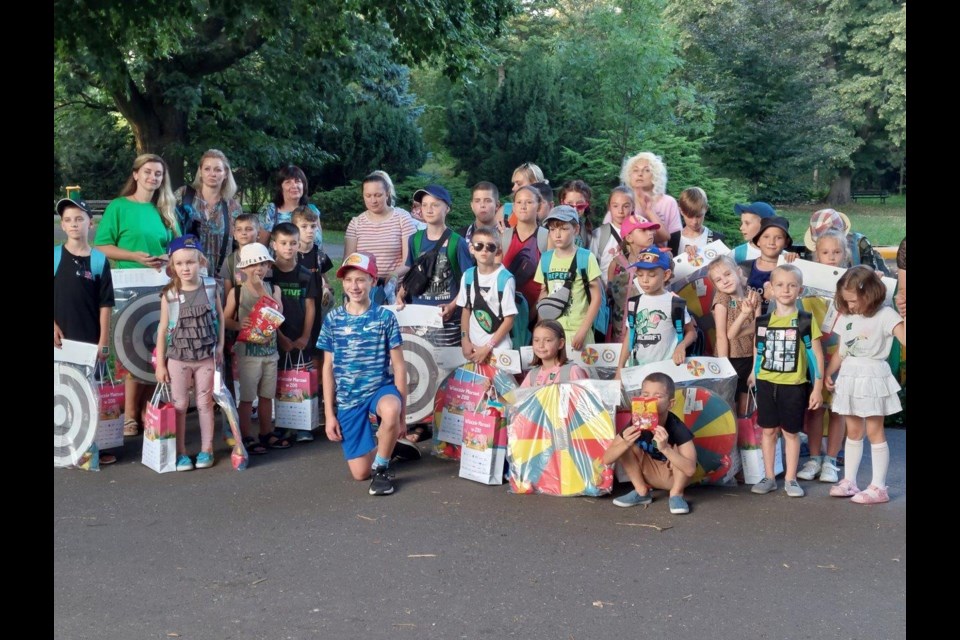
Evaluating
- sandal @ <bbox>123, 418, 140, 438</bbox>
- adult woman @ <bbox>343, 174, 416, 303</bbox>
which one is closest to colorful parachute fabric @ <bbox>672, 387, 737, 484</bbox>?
adult woman @ <bbox>343, 174, 416, 303</bbox>

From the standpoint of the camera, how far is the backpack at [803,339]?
6.18m

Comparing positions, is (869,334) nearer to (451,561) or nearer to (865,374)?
(865,374)

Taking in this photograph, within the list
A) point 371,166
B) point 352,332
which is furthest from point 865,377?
point 371,166

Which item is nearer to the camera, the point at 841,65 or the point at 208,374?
the point at 208,374

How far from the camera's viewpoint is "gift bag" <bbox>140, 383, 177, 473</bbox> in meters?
6.76

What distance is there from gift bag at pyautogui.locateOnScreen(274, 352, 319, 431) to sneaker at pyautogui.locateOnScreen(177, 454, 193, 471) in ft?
2.63

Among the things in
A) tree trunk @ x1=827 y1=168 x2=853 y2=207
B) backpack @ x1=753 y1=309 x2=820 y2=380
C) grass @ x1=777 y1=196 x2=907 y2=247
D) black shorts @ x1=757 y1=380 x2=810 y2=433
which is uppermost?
tree trunk @ x1=827 y1=168 x2=853 y2=207

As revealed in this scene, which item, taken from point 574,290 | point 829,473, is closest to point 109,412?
point 574,290

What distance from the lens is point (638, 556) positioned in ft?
17.1

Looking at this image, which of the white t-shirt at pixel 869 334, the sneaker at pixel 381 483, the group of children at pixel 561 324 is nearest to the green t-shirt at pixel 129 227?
the group of children at pixel 561 324

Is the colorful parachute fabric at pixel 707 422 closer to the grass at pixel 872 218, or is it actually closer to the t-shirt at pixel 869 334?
the t-shirt at pixel 869 334

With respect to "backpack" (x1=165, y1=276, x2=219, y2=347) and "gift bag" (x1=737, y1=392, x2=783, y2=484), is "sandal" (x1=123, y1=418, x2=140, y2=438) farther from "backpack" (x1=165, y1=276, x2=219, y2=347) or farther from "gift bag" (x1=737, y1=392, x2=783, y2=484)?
"gift bag" (x1=737, y1=392, x2=783, y2=484)
